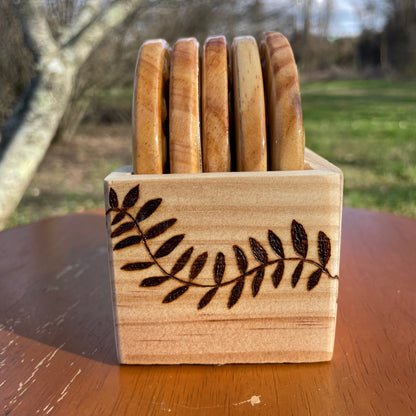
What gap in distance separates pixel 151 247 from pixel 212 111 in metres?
0.19

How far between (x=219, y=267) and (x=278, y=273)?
0.07 metres

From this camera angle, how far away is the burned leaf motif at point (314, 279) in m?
0.58

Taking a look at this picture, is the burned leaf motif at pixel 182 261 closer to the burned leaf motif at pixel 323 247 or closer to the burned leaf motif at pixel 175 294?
the burned leaf motif at pixel 175 294

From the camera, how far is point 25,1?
2334mm

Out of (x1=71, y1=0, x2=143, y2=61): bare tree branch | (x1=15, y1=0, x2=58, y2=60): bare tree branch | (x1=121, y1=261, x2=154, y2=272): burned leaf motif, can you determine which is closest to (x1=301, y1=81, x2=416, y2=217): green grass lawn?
(x1=71, y1=0, x2=143, y2=61): bare tree branch

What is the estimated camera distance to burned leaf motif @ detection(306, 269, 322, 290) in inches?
23.0

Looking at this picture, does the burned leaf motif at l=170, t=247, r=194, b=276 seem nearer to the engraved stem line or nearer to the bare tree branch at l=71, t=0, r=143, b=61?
the engraved stem line

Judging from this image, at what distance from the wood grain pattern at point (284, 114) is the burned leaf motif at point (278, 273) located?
0.12 metres

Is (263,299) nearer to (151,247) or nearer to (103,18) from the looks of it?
(151,247)

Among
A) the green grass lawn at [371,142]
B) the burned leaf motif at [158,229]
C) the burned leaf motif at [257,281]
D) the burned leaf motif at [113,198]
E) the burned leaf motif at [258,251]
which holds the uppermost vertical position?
the burned leaf motif at [113,198]

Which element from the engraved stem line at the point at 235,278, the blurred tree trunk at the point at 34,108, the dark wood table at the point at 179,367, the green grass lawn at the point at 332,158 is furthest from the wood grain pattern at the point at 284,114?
the green grass lawn at the point at 332,158

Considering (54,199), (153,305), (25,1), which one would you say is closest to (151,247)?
(153,305)

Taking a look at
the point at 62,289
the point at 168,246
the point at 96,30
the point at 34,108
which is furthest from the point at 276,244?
the point at 96,30

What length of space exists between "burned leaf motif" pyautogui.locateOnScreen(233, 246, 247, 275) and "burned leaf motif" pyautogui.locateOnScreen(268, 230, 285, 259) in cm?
4
